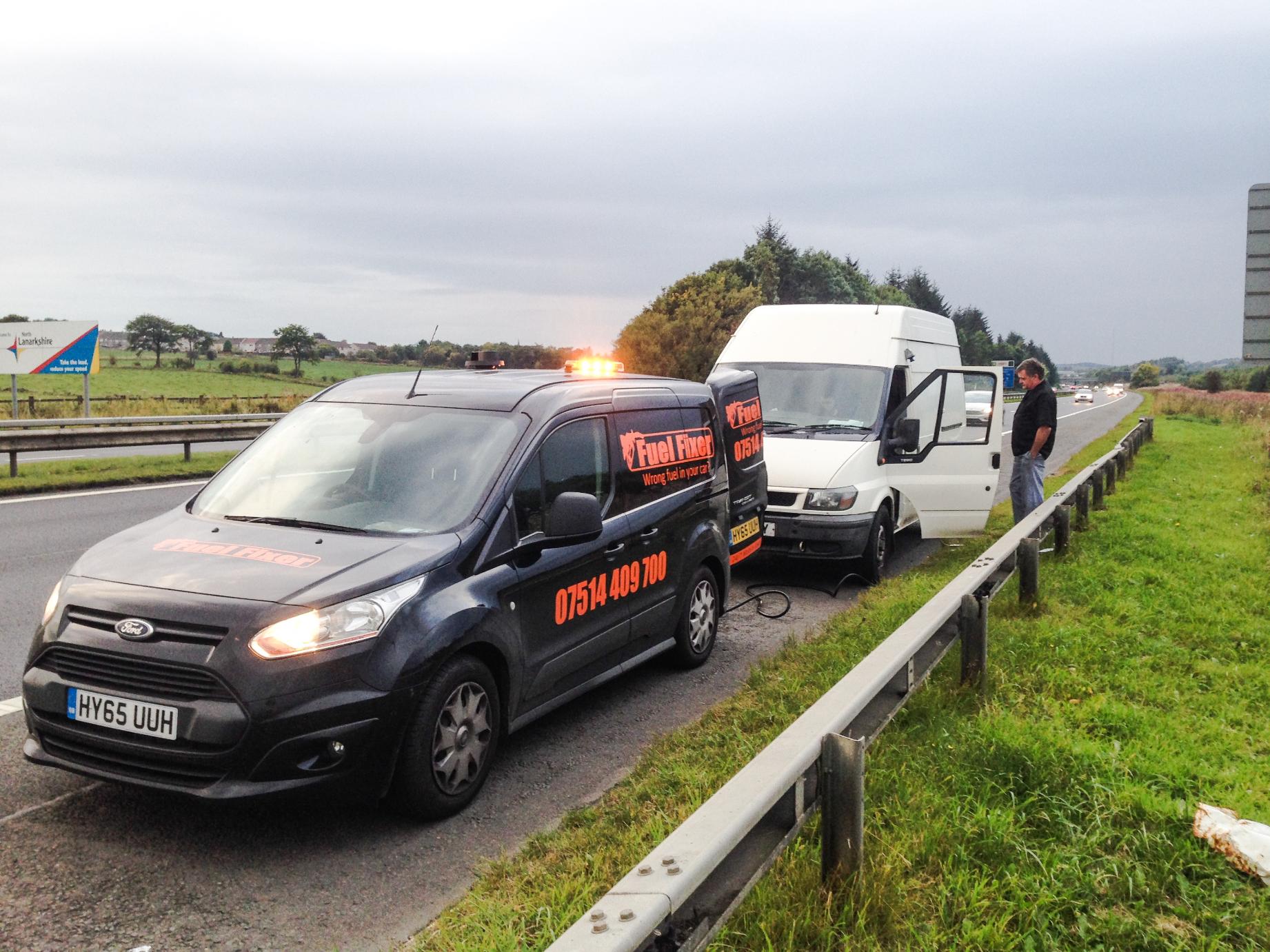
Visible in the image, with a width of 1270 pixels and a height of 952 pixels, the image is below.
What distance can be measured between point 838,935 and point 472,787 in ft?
6.45

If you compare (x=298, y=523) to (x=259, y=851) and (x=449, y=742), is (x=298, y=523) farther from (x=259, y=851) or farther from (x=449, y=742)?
(x=259, y=851)

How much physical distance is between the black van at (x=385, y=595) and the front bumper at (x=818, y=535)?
2.55 metres

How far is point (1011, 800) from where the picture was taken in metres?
3.90

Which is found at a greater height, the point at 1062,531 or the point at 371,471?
the point at 371,471

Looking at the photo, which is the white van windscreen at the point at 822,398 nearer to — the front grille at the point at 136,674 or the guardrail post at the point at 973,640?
the guardrail post at the point at 973,640

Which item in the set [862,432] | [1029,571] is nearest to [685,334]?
[862,432]

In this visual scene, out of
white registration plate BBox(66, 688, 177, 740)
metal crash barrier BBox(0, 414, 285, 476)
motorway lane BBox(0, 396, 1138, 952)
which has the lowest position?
motorway lane BBox(0, 396, 1138, 952)

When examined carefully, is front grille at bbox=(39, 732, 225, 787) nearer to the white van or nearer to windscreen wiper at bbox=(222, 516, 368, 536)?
windscreen wiper at bbox=(222, 516, 368, 536)

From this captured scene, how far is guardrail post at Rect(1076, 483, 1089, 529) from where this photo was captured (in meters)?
10.3

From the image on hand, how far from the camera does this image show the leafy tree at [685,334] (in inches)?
2395

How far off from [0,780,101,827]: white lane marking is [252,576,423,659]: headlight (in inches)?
40.4

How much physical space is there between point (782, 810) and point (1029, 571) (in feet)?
15.2

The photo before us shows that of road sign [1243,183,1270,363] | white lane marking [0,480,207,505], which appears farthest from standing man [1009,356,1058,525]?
white lane marking [0,480,207,505]

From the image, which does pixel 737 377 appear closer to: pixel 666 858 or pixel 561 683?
pixel 561 683
